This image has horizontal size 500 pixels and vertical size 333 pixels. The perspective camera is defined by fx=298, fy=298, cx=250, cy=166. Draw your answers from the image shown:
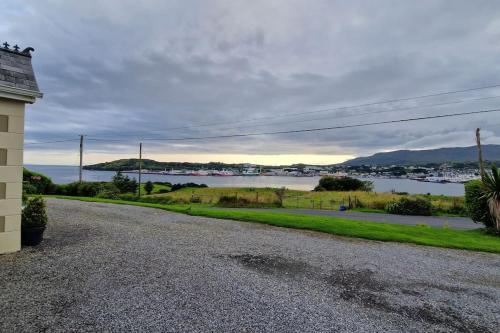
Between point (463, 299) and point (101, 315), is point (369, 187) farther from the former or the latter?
point (101, 315)

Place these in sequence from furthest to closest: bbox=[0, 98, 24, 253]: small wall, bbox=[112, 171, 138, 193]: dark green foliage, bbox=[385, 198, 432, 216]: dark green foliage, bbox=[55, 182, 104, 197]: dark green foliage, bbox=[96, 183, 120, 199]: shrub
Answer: bbox=[112, 171, 138, 193]: dark green foliage < bbox=[55, 182, 104, 197]: dark green foliage < bbox=[96, 183, 120, 199]: shrub < bbox=[385, 198, 432, 216]: dark green foliage < bbox=[0, 98, 24, 253]: small wall

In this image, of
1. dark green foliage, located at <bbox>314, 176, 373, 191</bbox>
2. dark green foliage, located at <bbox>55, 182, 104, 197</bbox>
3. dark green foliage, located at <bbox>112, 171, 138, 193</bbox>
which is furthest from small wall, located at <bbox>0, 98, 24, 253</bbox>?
dark green foliage, located at <bbox>314, 176, 373, 191</bbox>

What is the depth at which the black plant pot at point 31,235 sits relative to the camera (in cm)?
733

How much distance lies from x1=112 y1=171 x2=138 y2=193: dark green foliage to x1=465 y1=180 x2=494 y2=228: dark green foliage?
100ft

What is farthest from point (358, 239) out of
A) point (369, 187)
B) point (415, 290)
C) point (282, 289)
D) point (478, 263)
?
point (369, 187)

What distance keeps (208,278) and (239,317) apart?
1630mm

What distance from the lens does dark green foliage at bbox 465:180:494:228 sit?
1345 centimetres

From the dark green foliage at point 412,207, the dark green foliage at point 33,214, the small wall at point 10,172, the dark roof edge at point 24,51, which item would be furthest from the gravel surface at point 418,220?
the dark roof edge at point 24,51

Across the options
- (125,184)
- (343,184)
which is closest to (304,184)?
(343,184)

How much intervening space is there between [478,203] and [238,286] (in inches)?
535

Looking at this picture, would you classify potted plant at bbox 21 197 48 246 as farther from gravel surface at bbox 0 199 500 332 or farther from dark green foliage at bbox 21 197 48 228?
gravel surface at bbox 0 199 500 332

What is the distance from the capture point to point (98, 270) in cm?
589

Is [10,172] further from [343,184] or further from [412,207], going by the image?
[343,184]

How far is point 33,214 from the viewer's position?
24.5 feet
